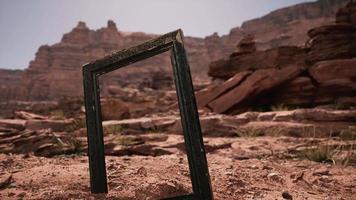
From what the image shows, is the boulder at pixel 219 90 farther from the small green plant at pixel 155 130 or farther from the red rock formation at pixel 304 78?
the small green plant at pixel 155 130

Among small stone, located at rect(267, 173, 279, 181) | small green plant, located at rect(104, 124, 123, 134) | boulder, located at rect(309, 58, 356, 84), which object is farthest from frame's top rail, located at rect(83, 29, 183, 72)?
boulder, located at rect(309, 58, 356, 84)

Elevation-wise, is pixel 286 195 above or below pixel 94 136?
below

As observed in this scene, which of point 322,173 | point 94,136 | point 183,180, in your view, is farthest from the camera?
point 322,173

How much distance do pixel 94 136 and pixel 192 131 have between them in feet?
3.21

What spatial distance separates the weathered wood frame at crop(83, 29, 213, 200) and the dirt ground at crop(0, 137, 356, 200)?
37 centimetres

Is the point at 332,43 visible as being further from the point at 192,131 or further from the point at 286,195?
the point at 192,131

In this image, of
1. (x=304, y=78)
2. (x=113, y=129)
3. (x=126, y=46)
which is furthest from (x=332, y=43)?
(x=126, y=46)

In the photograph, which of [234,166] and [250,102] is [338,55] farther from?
[234,166]

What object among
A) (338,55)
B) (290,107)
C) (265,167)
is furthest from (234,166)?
(338,55)

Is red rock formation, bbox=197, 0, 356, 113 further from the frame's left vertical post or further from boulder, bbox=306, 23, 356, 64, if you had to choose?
the frame's left vertical post

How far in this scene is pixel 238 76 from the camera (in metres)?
12.0

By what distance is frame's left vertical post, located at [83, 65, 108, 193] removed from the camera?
245 centimetres

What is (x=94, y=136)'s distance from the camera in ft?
8.21

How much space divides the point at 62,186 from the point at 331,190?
2.70 meters
